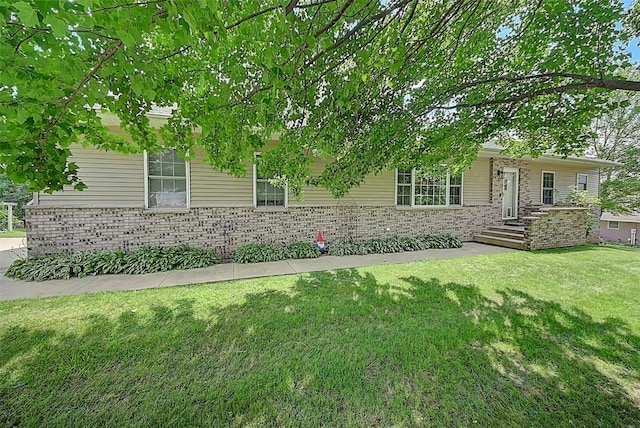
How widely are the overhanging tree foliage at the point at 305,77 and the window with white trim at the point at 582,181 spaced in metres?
10.4

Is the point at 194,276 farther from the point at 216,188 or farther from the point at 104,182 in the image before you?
the point at 104,182

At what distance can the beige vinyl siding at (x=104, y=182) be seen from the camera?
6277 mm

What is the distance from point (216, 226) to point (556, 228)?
453 inches

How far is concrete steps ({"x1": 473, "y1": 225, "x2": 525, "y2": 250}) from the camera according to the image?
9.04 metres

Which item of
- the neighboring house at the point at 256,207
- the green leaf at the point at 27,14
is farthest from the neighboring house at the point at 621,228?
the green leaf at the point at 27,14

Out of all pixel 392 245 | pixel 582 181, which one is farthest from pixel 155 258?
pixel 582 181

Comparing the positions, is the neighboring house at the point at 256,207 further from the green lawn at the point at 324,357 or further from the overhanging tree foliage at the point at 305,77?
the green lawn at the point at 324,357

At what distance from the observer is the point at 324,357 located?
2.75m

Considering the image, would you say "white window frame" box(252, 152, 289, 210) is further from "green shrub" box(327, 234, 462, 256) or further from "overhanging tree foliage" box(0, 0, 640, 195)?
"overhanging tree foliage" box(0, 0, 640, 195)

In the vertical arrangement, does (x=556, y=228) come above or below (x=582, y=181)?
below

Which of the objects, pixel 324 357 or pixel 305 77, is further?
pixel 305 77

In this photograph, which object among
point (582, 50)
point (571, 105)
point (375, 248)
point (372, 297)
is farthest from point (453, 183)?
point (372, 297)

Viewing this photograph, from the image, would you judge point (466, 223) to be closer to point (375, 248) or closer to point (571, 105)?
point (375, 248)

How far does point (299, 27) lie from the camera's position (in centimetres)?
246
